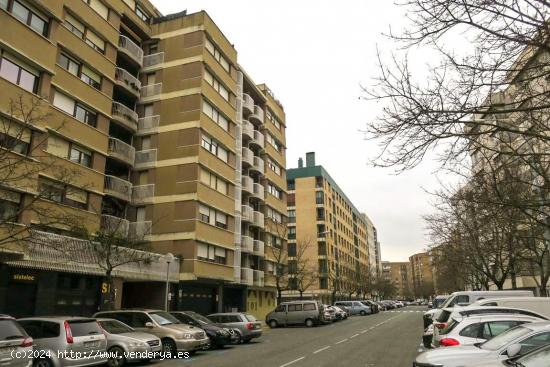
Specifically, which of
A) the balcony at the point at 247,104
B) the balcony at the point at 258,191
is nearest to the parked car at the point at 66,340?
the balcony at the point at 258,191

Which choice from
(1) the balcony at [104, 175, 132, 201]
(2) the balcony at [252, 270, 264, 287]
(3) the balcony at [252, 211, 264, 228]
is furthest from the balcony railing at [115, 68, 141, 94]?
(2) the balcony at [252, 270, 264, 287]

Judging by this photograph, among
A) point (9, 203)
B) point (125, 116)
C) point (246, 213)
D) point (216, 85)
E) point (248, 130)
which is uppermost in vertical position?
point (216, 85)

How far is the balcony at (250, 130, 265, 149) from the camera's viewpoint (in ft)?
149

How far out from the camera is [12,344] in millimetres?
9922

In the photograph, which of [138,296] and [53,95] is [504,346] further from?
[138,296]

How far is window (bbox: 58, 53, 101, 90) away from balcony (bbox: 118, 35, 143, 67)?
5.15 meters

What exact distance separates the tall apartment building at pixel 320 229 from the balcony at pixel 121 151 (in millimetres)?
43784

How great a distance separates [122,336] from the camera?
14.3 m

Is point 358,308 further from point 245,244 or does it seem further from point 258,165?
point 258,165

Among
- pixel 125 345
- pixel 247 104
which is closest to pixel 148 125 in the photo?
pixel 247 104

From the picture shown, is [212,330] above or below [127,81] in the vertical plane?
below

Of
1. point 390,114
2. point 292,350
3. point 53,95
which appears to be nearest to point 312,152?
point 53,95

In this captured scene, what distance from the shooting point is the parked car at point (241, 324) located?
→ 2236cm

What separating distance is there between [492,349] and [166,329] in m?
11.8
